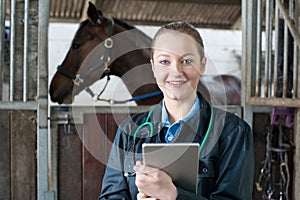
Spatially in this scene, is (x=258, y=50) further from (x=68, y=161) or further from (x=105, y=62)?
(x=68, y=161)

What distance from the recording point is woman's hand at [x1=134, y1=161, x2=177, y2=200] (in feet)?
2.53

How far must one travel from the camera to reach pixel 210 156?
964 mm

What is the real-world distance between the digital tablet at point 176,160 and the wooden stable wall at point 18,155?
129 cm

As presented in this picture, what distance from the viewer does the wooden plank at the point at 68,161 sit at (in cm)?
200

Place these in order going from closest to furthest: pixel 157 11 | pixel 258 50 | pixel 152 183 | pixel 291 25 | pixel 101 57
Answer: pixel 152 183 → pixel 291 25 → pixel 258 50 → pixel 101 57 → pixel 157 11

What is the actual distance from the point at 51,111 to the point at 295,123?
1282 millimetres

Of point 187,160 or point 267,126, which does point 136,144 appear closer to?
A: point 187,160

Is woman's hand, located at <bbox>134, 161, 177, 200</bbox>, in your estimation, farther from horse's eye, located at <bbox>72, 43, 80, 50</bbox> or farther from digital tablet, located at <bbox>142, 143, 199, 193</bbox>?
horse's eye, located at <bbox>72, 43, 80, 50</bbox>

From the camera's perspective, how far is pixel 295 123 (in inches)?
79.4

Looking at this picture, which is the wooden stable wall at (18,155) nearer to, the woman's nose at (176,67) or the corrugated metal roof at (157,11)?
the woman's nose at (176,67)

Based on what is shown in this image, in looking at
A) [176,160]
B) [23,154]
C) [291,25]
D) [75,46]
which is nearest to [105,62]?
[75,46]

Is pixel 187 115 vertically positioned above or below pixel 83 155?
above

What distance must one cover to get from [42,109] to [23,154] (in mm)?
267

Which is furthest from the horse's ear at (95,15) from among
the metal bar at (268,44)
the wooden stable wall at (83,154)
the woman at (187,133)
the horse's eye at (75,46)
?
the woman at (187,133)
